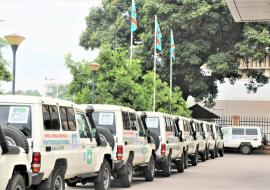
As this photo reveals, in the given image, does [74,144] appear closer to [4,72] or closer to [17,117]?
[17,117]

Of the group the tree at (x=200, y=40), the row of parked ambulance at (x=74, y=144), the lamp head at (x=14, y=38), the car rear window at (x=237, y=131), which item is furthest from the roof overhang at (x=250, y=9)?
the car rear window at (x=237, y=131)

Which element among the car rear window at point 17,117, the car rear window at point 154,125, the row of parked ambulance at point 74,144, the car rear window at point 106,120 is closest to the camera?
the row of parked ambulance at point 74,144

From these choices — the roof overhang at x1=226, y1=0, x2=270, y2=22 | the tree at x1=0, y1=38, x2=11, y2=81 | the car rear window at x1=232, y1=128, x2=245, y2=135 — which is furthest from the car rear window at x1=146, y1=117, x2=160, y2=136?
the car rear window at x1=232, y1=128, x2=245, y2=135

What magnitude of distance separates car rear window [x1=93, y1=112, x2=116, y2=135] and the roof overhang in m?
6.77

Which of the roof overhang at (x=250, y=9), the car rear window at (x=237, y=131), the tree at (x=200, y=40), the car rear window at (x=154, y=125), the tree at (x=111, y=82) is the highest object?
the tree at (x=200, y=40)

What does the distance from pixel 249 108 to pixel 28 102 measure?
1805 inches

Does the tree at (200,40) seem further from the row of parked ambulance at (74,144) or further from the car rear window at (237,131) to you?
the row of parked ambulance at (74,144)

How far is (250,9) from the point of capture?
2089cm

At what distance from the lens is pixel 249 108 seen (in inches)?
2148

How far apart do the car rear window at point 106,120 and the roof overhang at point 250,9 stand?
22.2 ft

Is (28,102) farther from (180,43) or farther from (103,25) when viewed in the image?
(103,25)

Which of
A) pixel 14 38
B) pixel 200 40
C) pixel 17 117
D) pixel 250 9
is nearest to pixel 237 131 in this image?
pixel 200 40

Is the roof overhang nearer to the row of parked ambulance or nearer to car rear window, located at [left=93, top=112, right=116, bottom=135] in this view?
the row of parked ambulance

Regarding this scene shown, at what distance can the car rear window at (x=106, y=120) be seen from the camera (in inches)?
589
